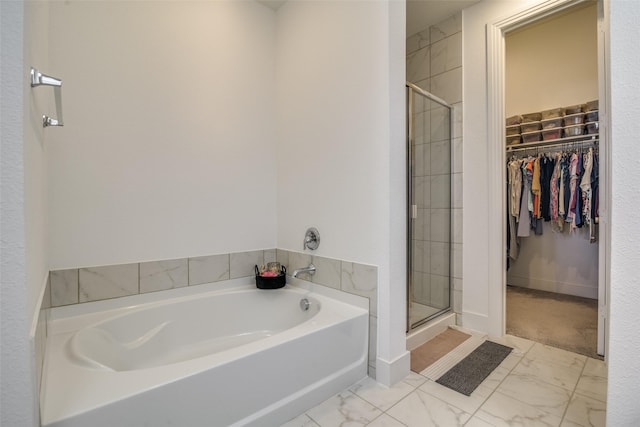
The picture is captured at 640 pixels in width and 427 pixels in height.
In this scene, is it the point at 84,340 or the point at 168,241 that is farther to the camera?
the point at 168,241

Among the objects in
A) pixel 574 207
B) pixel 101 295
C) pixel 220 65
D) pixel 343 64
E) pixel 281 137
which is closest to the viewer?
pixel 101 295

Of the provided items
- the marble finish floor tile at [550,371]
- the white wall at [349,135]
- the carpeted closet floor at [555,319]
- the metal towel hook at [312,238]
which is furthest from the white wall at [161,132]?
the carpeted closet floor at [555,319]

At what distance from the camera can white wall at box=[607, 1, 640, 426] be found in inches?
37.4

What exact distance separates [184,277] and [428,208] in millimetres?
1957

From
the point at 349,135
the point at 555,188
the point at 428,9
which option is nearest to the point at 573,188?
the point at 555,188

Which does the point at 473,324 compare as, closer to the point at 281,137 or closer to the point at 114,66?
the point at 281,137

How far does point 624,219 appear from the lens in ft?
3.17

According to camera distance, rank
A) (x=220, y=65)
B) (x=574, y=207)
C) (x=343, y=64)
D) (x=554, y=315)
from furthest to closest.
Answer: (x=574, y=207), (x=554, y=315), (x=220, y=65), (x=343, y=64)

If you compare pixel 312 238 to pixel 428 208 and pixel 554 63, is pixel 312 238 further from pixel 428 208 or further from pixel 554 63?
pixel 554 63

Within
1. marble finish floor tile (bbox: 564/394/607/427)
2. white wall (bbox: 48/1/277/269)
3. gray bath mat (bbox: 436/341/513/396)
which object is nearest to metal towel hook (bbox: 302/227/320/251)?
white wall (bbox: 48/1/277/269)

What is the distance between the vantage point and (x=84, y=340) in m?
1.44

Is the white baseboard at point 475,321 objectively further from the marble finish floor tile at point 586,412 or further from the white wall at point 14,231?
the white wall at point 14,231

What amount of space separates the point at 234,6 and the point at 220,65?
0.48 meters

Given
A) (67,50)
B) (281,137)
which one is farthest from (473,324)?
(67,50)
